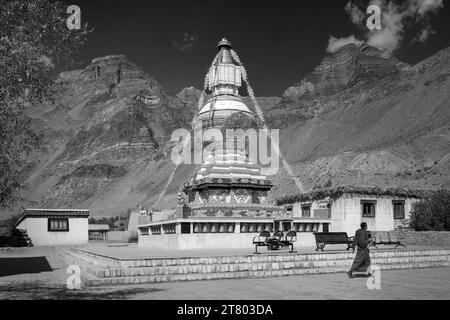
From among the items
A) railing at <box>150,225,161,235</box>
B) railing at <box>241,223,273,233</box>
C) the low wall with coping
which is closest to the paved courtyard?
the low wall with coping

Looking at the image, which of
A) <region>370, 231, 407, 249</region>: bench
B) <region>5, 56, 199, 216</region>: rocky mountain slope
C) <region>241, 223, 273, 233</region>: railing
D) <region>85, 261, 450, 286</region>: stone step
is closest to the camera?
<region>85, 261, 450, 286</region>: stone step

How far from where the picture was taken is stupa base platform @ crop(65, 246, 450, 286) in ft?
45.0

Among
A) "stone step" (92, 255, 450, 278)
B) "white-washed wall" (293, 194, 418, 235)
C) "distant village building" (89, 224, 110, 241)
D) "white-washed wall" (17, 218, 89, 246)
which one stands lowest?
"distant village building" (89, 224, 110, 241)

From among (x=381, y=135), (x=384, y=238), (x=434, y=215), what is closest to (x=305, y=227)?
(x=384, y=238)

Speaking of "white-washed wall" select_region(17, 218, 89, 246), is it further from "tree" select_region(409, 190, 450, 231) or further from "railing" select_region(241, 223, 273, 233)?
"tree" select_region(409, 190, 450, 231)

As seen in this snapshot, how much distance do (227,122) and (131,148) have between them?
119 metres

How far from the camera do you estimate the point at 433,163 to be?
6500 cm

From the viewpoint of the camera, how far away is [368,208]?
33156 mm

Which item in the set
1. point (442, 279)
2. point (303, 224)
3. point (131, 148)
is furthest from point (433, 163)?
point (131, 148)

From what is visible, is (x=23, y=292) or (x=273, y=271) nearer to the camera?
(x=23, y=292)

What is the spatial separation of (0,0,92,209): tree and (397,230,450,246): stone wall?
19475 mm

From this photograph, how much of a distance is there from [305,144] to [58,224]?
235 feet

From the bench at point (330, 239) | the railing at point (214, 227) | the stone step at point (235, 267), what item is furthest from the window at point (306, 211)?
the stone step at point (235, 267)
